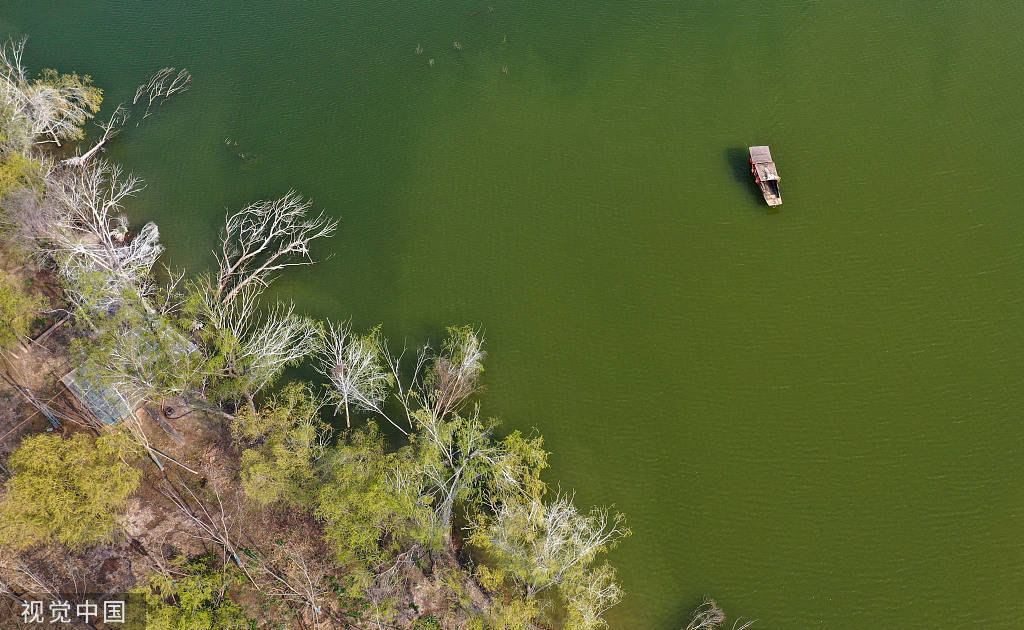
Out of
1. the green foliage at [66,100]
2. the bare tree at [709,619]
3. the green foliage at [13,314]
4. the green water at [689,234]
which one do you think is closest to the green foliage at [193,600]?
the green water at [689,234]

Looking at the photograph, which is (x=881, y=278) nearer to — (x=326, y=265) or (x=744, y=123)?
(x=744, y=123)

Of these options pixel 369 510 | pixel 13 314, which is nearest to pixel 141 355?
pixel 13 314

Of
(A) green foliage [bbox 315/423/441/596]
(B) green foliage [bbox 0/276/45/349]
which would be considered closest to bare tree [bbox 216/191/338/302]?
(B) green foliage [bbox 0/276/45/349]

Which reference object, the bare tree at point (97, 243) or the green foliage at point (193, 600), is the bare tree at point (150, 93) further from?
the green foliage at point (193, 600)

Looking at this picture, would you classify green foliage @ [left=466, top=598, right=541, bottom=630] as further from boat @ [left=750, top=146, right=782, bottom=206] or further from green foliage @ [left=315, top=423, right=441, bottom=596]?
boat @ [left=750, top=146, right=782, bottom=206]

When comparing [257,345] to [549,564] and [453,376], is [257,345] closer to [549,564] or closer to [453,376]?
[453,376]

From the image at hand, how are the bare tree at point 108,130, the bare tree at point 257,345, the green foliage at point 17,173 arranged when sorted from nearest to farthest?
the bare tree at point 257,345
the green foliage at point 17,173
the bare tree at point 108,130
